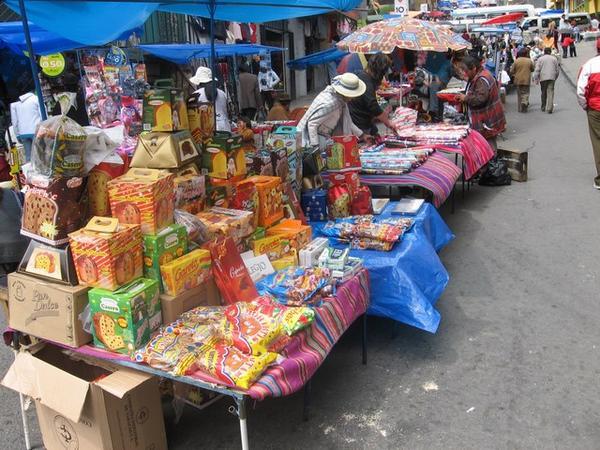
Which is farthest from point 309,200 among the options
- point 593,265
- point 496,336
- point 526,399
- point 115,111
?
point 115,111

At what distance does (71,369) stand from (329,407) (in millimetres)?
1535

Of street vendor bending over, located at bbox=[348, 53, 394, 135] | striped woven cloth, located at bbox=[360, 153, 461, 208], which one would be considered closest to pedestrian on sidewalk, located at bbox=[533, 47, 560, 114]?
street vendor bending over, located at bbox=[348, 53, 394, 135]

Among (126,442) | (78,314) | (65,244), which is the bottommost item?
(126,442)

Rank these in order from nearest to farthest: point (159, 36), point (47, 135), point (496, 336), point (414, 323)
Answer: point (47, 135), point (414, 323), point (496, 336), point (159, 36)

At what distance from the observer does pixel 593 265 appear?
17.4ft

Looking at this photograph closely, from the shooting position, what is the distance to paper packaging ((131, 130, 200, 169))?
10.5 feet

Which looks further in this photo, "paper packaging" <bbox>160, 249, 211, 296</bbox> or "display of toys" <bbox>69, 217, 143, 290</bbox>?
"paper packaging" <bbox>160, 249, 211, 296</bbox>

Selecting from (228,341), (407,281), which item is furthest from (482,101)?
(228,341)

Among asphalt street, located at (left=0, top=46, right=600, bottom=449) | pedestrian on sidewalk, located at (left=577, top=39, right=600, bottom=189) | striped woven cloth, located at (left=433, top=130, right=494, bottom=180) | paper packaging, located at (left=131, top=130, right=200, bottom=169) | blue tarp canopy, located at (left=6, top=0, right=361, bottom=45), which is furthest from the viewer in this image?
pedestrian on sidewalk, located at (left=577, top=39, right=600, bottom=189)

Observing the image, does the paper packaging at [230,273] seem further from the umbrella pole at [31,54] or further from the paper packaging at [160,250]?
the umbrella pole at [31,54]

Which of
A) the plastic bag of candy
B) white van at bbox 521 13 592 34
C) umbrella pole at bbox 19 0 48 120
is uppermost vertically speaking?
white van at bbox 521 13 592 34

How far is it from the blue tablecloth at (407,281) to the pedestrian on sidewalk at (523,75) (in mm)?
11933

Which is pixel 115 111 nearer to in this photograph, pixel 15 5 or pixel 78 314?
pixel 15 5

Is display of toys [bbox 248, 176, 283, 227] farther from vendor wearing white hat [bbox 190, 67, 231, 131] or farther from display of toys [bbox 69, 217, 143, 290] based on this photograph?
vendor wearing white hat [bbox 190, 67, 231, 131]
